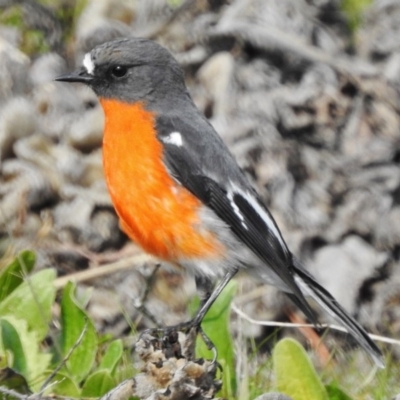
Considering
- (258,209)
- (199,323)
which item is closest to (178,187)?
(258,209)

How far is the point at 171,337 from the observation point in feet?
14.8

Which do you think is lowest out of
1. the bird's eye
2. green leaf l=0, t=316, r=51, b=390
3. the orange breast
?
green leaf l=0, t=316, r=51, b=390

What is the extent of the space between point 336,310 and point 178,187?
988mm

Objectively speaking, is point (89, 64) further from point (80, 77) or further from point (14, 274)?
point (14, 274)

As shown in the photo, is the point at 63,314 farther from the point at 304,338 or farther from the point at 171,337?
the point at 304,338

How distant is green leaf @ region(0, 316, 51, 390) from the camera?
4.60m

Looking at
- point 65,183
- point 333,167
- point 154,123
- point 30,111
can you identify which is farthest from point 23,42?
point 154,123

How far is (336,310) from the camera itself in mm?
4980

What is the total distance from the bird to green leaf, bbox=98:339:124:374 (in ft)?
1.18

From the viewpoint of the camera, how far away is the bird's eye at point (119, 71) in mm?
5109

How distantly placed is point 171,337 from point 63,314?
649 millimetres

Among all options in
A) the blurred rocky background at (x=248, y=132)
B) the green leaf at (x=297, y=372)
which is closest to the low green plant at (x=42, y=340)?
the green leaf at (x=297, y=372)

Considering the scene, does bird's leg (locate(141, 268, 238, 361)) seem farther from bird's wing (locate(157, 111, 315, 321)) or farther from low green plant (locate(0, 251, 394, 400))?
bird's wing (locate(157, 111, 315, 321))

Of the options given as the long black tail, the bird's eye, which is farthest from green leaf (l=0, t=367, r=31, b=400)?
the bird's eye
